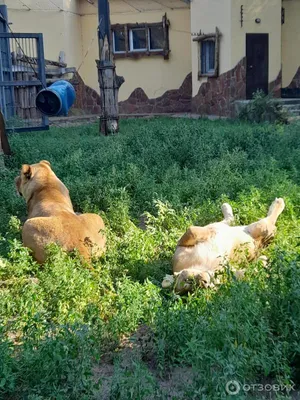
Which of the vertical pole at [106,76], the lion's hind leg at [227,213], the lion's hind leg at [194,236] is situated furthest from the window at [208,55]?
the lion's hind leg at [194,236]

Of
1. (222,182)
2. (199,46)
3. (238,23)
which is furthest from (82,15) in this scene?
(222,182)

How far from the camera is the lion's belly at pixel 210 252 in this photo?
533 cm

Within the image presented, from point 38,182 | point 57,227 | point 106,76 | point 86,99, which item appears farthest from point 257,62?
point 57,227

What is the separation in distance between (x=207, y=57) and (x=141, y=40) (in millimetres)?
3375

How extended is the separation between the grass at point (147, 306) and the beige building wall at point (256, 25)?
1069 cm

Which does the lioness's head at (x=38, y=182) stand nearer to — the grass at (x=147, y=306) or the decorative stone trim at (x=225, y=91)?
the grass at (x=147, y=306)

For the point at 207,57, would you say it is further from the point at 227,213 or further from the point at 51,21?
the point at 227,213

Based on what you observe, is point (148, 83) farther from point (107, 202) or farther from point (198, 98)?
point (107, 202)

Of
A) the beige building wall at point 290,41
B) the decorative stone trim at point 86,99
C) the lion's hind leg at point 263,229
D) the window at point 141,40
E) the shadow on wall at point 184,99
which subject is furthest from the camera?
the decorative stone trim at point 86,99

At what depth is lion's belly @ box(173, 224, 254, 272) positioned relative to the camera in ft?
17.5

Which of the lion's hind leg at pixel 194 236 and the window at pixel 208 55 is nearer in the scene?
the lion's hind leg at pixel 194 236

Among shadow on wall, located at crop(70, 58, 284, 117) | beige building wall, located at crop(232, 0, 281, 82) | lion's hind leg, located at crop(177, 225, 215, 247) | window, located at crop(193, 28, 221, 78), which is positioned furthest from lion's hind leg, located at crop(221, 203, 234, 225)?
window, located at crop(193, 28, 221, 78)

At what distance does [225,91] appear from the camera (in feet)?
62.5

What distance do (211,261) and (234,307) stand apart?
116 cm
